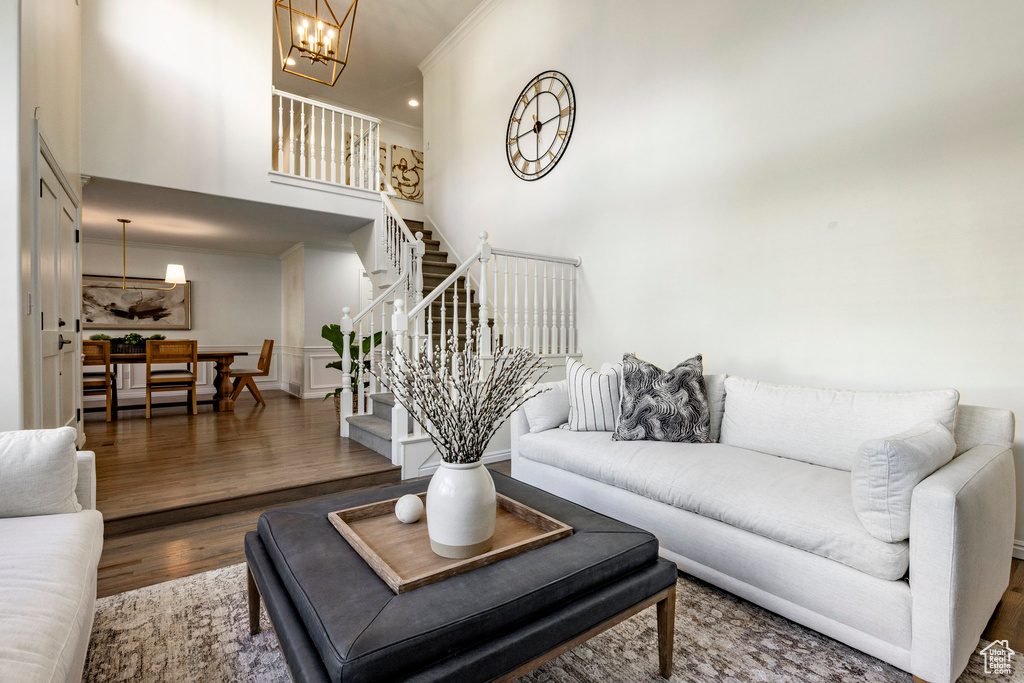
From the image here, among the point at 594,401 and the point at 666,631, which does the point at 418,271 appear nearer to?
the point at 594,401

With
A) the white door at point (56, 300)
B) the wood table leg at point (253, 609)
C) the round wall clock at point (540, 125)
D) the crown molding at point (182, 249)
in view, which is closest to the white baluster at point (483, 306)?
the round wall clock at point (540, 125)

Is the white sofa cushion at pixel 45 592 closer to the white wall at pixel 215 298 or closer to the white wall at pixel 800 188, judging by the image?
the white wall at pixel 800 188

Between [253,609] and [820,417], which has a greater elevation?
[820,417]

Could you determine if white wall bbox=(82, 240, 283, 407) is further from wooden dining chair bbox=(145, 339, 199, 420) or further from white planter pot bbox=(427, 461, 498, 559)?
white planter pot bbox=(427, 461, 498, 559)

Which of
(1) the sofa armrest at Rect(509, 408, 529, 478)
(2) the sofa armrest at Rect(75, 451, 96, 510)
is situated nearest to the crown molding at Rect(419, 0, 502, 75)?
(1) the sofa armrest at Rect(509, 408, 529, 478)

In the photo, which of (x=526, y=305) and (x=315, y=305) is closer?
(x=526, y=305)

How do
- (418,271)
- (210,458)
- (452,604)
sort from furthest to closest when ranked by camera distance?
(418,271), (210,458), (452,604)

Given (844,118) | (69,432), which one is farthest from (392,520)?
(844,118)

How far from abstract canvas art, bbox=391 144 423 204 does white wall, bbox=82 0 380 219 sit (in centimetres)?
306

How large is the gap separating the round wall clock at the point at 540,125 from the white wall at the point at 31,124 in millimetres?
3595

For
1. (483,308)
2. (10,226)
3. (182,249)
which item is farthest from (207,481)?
(182,249)

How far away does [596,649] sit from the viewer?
62.8 inches

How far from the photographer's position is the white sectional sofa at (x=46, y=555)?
93cm

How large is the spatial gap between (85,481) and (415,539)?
121cm
